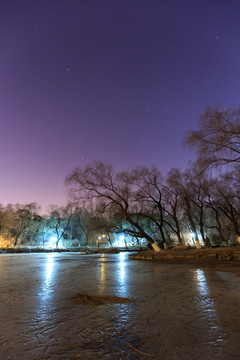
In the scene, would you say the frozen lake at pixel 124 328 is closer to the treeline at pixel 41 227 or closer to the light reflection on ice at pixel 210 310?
the light reflection on ice at pixel 210 310

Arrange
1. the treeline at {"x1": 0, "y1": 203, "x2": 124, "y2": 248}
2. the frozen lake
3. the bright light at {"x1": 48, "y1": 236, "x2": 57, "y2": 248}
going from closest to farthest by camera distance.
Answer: the frozen lake
the treeline at {"x1": 0, "y1": 203, "x2": 124, "y2": 248}
the bright light at {"x1": 48, "y1": 236, "x2": 57, "y2": 248}

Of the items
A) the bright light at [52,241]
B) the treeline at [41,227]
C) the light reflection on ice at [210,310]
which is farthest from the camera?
the bright light at [52,241]

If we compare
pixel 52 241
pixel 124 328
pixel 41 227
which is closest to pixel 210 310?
pixel 124 328

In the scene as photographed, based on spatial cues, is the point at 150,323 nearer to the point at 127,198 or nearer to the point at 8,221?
the point at 127,198

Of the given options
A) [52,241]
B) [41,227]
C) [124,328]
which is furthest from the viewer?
[52,241]

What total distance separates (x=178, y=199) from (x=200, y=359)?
79.3ft

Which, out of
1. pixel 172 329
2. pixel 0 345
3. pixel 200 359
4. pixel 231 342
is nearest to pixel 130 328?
pixel 172 329

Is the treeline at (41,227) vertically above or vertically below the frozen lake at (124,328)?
above

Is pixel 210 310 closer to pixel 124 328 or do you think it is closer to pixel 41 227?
pixel 124 328

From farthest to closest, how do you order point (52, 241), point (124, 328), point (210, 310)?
1. point (52, 241)
2. point (210, 310)
3. point (124, 328)

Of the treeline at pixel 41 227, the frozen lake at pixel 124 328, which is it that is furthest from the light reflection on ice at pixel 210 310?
the treeline at pixel 41 227

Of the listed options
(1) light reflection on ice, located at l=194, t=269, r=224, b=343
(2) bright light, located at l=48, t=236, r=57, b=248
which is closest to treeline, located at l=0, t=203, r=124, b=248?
(2) bright light, located at l=48, t=236, r=57, b=248

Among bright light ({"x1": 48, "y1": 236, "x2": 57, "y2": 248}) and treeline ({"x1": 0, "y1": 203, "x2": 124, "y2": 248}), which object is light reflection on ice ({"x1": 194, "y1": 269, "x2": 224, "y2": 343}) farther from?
bright light ({"x1": 48, "y1": 236, "x2": 57, "y2": 248})

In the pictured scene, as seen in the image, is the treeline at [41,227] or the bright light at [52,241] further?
the bright light at [52,241]
